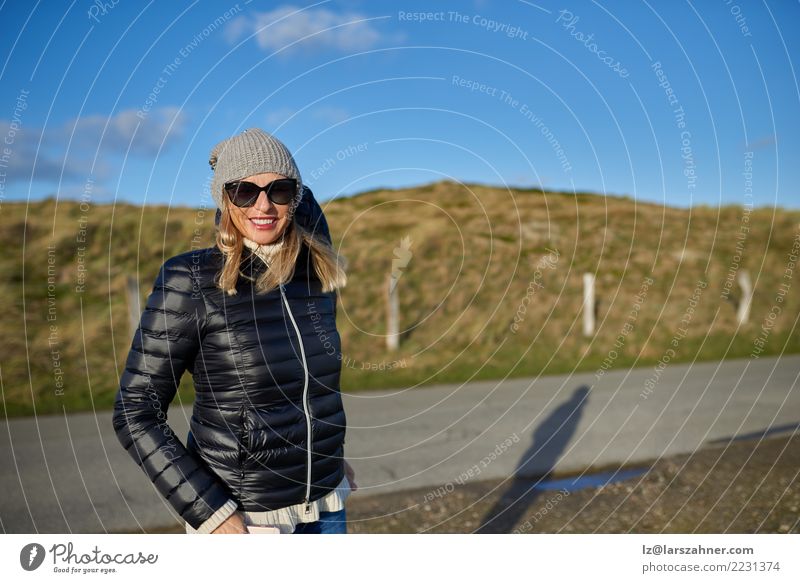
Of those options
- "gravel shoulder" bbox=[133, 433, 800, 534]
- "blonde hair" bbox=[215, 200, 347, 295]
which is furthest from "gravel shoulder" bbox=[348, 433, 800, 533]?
"blonde hair" bbox=[215, 200, 347, 295]

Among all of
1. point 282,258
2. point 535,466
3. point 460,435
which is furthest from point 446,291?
point 282,258

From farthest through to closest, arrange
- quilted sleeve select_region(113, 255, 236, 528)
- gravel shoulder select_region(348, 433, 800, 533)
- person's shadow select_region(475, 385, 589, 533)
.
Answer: person's shadow select_region(475, 385, 589, 533) → gravel shoulder select_region(348, 433, 800, 533) → quilted sleeve select_region(113, 255, 236, 528)

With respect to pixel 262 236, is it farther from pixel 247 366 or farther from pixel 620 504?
pixel 620 504

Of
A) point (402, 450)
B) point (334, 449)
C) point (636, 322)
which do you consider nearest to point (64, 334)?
point (402, 450)

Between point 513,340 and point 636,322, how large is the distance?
9.82ft

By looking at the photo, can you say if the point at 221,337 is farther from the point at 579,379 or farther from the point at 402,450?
the point at 579,379

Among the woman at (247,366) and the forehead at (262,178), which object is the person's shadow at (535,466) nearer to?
the woman at (247,366)

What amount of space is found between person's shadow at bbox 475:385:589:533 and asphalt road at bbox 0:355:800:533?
2 cm

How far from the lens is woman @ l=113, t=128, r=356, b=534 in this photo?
2.11m

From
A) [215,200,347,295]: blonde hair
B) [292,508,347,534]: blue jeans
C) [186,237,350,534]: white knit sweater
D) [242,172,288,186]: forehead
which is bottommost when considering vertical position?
[292,508,347,534]: blue jeans

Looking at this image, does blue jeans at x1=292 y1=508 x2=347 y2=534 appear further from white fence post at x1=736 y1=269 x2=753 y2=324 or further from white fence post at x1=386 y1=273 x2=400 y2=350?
white fence post at x1=736 y1=269 x2=753 y2=324

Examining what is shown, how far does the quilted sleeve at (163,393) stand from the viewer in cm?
209

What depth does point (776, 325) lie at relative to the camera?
13.8 meters

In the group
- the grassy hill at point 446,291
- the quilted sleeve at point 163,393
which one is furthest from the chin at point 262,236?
the grassy hill at point 446,291
